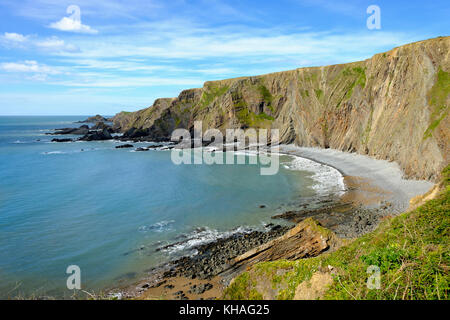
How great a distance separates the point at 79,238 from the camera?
2273cm

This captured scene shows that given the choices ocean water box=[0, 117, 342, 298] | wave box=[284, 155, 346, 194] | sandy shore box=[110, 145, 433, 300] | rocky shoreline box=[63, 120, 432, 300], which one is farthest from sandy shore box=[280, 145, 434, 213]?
ocean water box=[0, 117, 342, 298]

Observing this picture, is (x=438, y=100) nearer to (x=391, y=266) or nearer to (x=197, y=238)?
(x=197, y=238)

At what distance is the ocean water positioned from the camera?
1861 centimetres

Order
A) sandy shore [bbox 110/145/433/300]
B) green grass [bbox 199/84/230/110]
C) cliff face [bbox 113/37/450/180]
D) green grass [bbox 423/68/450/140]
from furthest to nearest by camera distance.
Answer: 1. green grass [bbox 199/84/230/110]
2. cliff face [bbox 113/37/450/180]
3. green grass [bbox 423/68/450/140]
4. sandy shore [bbox 110/145/433/300]

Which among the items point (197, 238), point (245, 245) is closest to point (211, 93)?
point (197, 238)

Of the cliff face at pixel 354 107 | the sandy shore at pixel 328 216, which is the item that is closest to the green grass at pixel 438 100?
the cliff face at pixel 354 107

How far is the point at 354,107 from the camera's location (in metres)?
51.4

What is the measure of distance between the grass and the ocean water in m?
13.0

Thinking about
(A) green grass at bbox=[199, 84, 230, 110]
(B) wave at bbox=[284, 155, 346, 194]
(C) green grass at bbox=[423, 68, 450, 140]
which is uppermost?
(A) green grass at bbox=[199, 84, 230, 110]

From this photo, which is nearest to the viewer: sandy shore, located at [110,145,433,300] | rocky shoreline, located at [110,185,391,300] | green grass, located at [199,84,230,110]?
rocky shoreline, located at [110,185,391,300]

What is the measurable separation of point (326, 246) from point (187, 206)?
1821 centimetres

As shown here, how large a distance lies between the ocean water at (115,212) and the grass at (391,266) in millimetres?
12956

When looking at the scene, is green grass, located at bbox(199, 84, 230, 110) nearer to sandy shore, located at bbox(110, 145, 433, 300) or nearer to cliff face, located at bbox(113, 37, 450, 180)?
cliff face, located at bbox(113, 37, 450, 180)

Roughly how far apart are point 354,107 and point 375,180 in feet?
72.6
